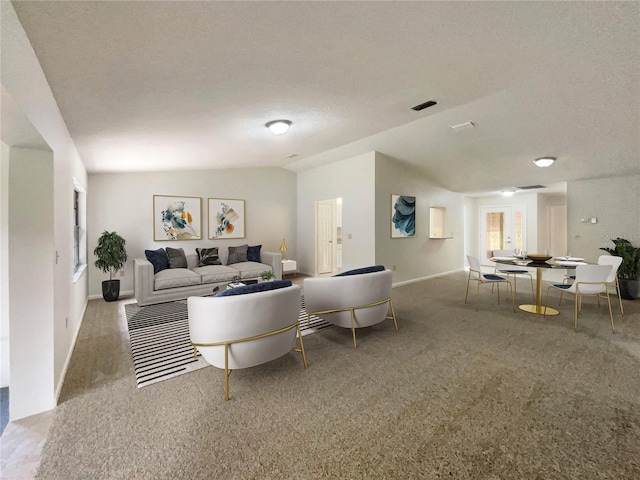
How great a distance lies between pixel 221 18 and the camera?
1.59m

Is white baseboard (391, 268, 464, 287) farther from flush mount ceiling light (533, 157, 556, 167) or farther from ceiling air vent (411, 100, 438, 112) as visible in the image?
ceiling air vent (411, 100, 438, 112)

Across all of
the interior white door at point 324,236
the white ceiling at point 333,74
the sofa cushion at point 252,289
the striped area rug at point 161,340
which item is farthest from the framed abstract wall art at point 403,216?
the sofa cushion at point 252,289

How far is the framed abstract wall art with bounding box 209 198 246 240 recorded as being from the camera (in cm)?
643

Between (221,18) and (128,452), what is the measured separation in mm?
2497

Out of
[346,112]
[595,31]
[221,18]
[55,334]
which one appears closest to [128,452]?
[55,334]

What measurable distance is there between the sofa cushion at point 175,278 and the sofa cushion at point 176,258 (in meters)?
0.16

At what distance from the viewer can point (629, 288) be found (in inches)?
205

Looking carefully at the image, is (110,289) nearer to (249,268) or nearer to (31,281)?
(249,268)

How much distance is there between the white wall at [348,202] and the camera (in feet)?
19.3

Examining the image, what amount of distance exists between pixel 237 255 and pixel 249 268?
0.64 m

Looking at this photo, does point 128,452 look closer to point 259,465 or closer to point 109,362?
point 259,465

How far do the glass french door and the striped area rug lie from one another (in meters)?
7.19

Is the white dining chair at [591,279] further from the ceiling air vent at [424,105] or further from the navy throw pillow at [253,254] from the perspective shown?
the navy throw pillow at [253,254]

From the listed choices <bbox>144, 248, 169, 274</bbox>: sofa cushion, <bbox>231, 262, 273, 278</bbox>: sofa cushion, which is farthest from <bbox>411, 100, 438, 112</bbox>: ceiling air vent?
<bbox>144, 248, 169, 274</bbox>: sofa cushion
